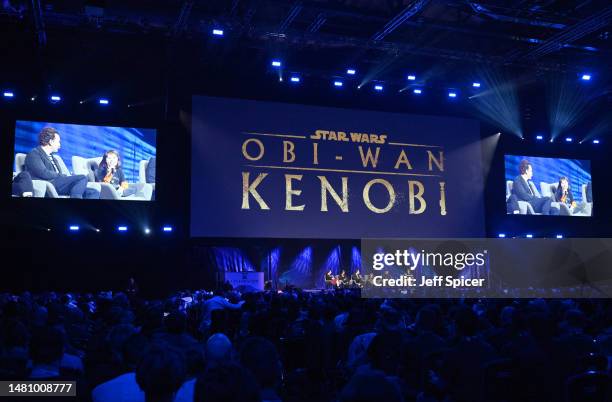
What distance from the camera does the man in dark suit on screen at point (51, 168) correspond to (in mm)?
13773

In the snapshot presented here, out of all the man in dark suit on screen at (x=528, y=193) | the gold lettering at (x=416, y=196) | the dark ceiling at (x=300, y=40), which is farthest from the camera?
the man in dark suit on screen at (x=528, y=193)

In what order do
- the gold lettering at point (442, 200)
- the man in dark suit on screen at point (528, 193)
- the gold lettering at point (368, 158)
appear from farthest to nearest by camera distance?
the man in dark suit on screen at point (528, 193)
the gold lettering at point (442, 200)
the gold lettering at point (368, 158)

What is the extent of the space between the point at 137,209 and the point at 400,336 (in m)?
12.0

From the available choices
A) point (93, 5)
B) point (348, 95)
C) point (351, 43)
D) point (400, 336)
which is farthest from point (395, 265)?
point (400, 336)

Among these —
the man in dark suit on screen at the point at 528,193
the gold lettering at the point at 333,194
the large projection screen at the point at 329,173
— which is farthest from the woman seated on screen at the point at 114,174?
the man in dark suit on screen at the point at 528,193

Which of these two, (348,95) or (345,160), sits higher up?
(348,95)

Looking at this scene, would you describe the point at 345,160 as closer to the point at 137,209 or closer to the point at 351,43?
the point at 351,43

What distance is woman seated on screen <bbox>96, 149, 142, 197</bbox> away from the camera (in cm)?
1434

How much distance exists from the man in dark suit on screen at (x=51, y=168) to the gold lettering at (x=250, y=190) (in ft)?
12.9

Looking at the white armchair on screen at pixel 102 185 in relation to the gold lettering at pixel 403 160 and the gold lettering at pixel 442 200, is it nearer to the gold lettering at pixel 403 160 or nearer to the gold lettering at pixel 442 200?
the gold lettering at pixel 403 160

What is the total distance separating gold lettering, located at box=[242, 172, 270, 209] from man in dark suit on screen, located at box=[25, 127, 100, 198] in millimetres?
3929

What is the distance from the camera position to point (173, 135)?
1512 centimetres

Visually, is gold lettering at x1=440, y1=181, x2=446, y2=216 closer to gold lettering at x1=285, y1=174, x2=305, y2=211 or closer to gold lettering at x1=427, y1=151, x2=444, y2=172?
gold lettering at x1=427, y1=151, x2=444, y2=172

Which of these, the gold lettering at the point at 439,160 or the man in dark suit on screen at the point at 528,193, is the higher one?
the gold lettering at the point at 439,160
